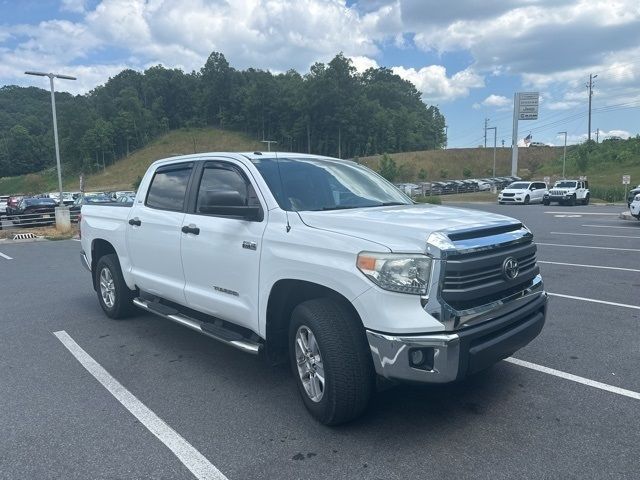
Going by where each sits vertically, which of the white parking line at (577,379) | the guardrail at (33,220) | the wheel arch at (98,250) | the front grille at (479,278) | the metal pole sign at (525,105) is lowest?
the guardrail at (33,220)

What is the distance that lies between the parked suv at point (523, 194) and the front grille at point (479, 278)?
34.0 meters

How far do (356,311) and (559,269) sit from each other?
7.39m

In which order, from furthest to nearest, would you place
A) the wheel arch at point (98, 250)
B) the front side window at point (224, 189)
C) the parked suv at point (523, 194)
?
the parked suv at point (523, 194)
the wheel arch at point (98, 250)
the front side window at point (224, 189)

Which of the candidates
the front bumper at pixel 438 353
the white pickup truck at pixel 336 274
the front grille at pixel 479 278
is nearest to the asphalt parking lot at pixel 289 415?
the white pickup truck at pixel 336 274

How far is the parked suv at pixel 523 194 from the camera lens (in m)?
35.2

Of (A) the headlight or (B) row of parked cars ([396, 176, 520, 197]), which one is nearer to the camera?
(A) the headlight

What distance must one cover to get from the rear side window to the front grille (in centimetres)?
285

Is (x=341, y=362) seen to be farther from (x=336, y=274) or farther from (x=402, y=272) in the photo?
(x=402, y=272)


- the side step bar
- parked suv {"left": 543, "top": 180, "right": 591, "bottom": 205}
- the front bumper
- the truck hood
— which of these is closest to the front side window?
the truck hood

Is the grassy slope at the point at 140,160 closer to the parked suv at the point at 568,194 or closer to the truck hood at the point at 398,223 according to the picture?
the parked suv at the point at 568,194

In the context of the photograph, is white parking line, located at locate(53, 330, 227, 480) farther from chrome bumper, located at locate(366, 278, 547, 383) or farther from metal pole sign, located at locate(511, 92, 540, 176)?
metal pole sign, located at locate(511, 92, 540, 176)

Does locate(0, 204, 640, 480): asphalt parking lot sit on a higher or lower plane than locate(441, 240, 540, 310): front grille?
lower

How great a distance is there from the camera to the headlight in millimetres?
3117

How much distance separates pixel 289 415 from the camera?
12.4 feet
